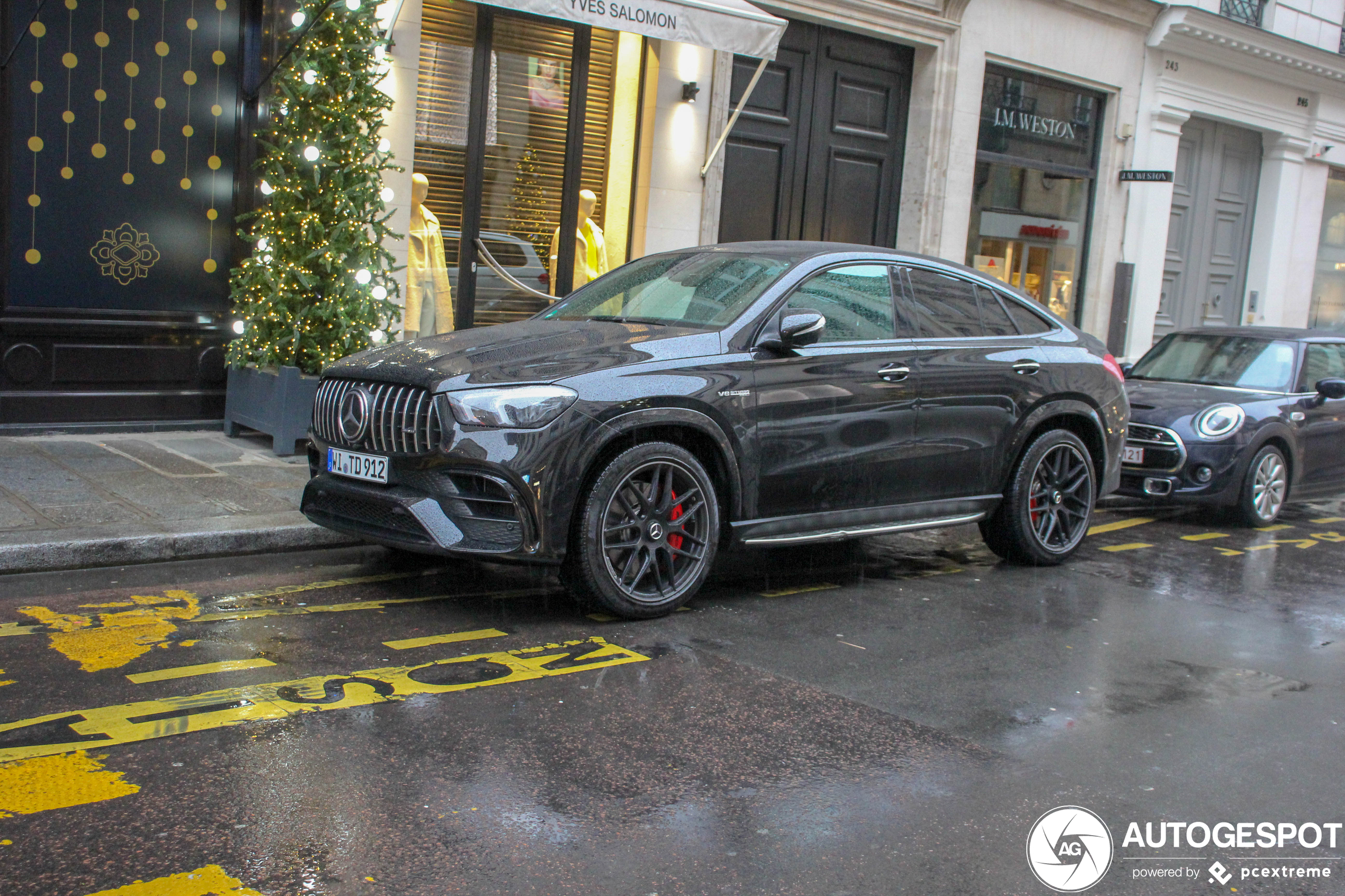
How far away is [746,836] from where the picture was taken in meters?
3.48

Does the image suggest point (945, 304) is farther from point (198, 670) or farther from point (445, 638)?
point (198, 670)

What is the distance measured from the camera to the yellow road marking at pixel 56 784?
11.1 feet

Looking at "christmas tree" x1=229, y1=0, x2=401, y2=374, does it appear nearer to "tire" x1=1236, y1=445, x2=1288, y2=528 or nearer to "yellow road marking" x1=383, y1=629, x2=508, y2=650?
"yellow road marking" x1=383, y1=629, x2=508, y2=650

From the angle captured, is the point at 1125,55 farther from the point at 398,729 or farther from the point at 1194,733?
the point at 398,729

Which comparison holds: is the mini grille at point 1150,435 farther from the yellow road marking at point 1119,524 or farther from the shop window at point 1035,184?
the shop window at point 1035,184

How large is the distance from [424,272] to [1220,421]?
21.6 ft

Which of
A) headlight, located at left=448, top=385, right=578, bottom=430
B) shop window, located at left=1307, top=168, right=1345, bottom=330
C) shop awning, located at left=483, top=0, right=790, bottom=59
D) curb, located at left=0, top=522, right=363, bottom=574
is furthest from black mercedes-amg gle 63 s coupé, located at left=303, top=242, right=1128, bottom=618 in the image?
shop window, located at left=1307, top=168, right=1345, bottom=330

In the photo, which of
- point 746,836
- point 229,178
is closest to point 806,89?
point 229,178

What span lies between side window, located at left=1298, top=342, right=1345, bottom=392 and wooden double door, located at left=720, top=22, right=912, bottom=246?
5.47 m

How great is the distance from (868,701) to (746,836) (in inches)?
54.6

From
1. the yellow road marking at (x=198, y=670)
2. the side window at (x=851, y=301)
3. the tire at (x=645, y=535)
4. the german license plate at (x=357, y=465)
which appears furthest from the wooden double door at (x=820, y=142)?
the yellow road marking at (x=198, y=670)

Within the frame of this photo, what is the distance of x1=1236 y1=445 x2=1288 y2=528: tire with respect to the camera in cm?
957

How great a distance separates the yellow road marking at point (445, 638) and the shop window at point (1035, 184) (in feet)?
39.0

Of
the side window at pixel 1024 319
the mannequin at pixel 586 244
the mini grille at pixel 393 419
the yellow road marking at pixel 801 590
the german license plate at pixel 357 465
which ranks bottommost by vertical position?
the yellow road marking at pixel 801 590
